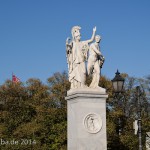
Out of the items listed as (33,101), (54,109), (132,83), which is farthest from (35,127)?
(132,83)

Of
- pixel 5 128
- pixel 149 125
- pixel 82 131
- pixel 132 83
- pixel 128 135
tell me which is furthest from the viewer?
pixel 132 83

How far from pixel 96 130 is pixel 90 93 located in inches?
63.9

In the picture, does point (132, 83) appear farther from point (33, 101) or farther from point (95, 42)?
point (95, 42)

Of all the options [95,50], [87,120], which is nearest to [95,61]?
[95,50]

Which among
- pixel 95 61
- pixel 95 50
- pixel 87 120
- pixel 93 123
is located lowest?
pixel 93 123

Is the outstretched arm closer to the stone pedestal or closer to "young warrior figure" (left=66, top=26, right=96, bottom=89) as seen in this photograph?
"young warrior figure" (left=66, top=26, right=96, bottom=89)

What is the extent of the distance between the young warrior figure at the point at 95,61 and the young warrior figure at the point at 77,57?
26cm

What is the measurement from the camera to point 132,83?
170ft

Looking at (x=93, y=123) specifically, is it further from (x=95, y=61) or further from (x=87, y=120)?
(x=95, y=61)

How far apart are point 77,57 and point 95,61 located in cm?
84

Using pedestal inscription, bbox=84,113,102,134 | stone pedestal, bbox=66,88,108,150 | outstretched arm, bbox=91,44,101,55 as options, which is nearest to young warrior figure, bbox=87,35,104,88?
outstretched arm, bbox=91,44,101,55

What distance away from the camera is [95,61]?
19.6 metres

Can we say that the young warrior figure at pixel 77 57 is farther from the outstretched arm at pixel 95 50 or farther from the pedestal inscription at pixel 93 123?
the pedestal inscription at pixel 93 123

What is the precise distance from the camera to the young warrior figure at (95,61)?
1947 centimetres
